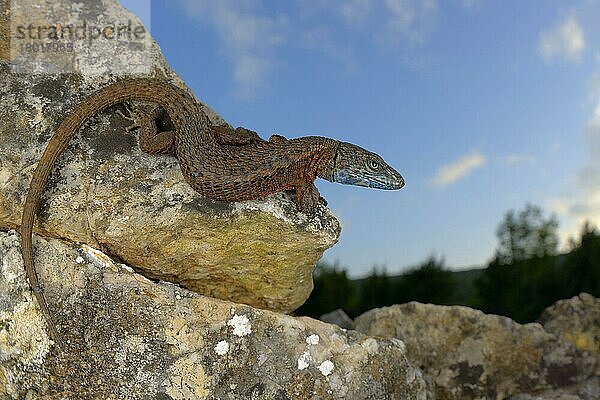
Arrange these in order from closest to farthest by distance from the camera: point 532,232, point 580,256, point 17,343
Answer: point 17,343 < point 580,256 < point 532,232

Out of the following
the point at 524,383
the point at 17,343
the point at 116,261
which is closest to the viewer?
the point at 17,343

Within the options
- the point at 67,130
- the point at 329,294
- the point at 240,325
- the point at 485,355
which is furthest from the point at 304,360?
the point at 329,294

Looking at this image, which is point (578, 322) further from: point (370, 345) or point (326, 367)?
point (326, 367)

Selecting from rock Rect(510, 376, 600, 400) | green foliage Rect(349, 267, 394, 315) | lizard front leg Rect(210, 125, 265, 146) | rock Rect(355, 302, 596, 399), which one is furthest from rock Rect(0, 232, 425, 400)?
green foliage Rect(349, 267, 394, 315)

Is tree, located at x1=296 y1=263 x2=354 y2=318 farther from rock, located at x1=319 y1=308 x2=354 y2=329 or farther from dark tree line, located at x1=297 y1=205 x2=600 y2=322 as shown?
rock, located at x1=319 y1=308 x2=354 y2=329

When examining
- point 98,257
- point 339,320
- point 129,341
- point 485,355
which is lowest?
point 485,355

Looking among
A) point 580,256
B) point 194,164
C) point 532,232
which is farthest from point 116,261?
point 532,232

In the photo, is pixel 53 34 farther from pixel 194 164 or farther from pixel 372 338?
pixel 372 338
